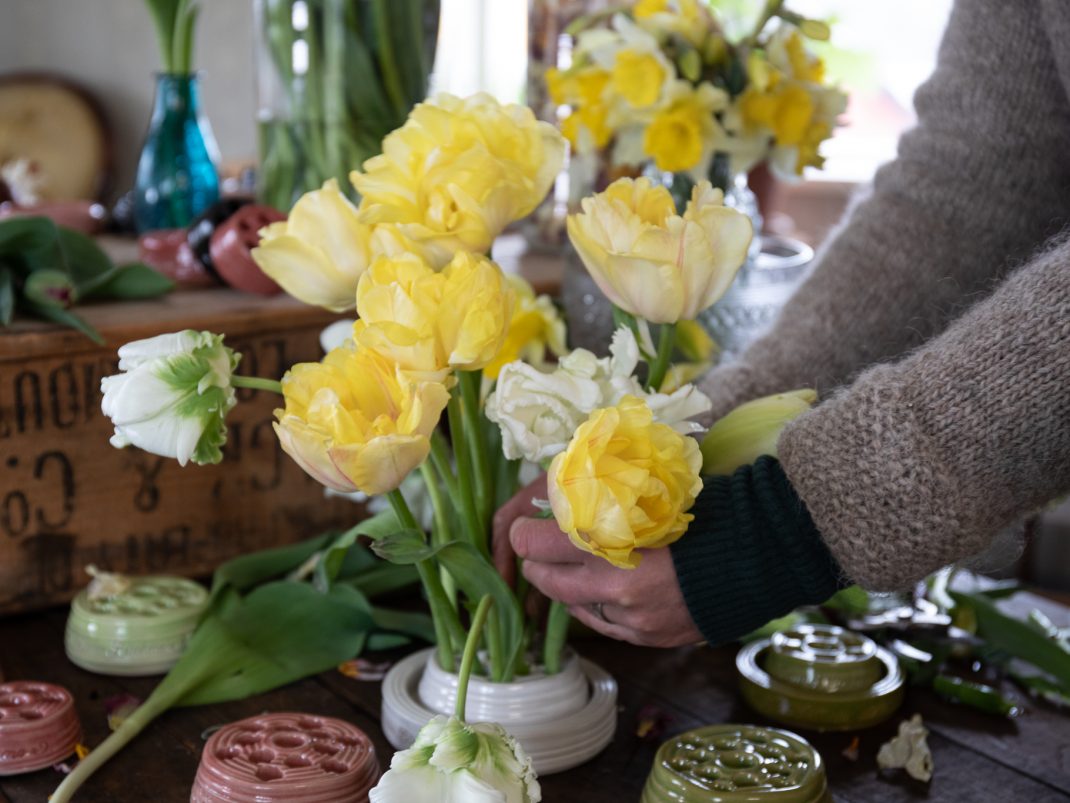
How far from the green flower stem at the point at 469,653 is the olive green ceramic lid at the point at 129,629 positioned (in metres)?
0.24

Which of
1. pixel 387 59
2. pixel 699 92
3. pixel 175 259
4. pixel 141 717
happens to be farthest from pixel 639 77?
pixel 141 717

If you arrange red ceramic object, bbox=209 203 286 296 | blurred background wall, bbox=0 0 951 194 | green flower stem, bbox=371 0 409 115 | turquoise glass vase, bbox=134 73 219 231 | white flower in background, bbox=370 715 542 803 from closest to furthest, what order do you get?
white flower in background, bbox=370 715 542 803
red ceramic object, bbox=209 203 286 296
green flower stem, bbox=371 0 409 115
turquoise glass vase, bbox=134 73 219 231
blurred background wall, bbox=0 0 951 194

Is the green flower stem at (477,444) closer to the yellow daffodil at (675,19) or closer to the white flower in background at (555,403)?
the white flower in background at (555,403)

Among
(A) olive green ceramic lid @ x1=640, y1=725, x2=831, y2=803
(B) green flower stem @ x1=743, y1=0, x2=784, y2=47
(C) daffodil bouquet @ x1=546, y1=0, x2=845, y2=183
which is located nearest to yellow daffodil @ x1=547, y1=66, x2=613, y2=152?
(C) daffodil bouquet @ x1=546, y1=0, x2=845, y2=183

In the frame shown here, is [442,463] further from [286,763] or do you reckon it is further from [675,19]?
[675,19]

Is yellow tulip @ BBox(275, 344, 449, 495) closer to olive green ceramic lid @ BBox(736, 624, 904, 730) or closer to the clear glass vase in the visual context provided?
olive green ceramic lid @ BBox(736, 624, 904, 730)

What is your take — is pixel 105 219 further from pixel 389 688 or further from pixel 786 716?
pixel 786 716

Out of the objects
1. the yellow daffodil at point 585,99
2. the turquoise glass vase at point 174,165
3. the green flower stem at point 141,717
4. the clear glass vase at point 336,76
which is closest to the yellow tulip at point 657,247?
the green flower stem at point 141,717

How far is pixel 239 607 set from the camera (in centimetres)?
86

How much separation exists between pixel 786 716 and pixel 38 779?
0.43 m

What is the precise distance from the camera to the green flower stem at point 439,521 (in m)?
0.70

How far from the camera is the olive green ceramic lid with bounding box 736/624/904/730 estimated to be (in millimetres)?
776

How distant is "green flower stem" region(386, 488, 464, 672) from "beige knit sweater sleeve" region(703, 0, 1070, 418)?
0.82 ft

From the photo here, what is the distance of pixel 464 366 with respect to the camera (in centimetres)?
60
